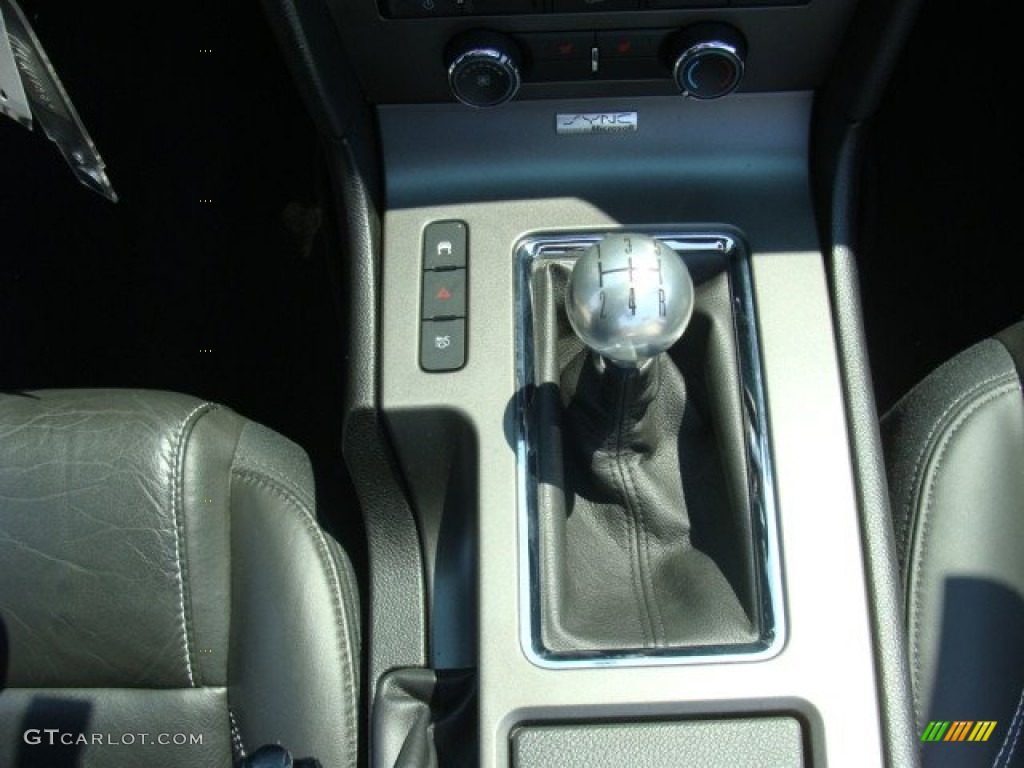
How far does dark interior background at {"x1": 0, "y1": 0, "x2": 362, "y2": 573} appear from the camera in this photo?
5.36 ft

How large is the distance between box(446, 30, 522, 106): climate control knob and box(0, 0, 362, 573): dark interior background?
689 mm

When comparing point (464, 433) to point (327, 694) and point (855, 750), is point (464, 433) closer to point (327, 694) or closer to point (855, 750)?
point (327, 694)

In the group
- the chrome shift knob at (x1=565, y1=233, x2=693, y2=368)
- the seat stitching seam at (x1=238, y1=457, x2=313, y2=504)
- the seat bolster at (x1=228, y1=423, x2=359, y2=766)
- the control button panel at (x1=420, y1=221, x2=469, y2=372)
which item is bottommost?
the seat bolster at (x1=228, y1=423, x2=359, y2=766)

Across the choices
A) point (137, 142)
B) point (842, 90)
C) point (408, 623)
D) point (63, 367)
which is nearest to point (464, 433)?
point (408, 623)

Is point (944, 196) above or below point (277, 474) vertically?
above

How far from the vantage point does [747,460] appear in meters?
0.91

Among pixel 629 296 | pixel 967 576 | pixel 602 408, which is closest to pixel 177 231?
pixel 602 408

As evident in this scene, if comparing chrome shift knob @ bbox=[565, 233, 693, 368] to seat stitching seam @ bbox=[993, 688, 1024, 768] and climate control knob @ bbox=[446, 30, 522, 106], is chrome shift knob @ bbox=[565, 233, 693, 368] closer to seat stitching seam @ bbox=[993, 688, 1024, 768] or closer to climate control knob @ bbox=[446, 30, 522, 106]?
climate control knob @ bbox=[446, 30, 522, 106]

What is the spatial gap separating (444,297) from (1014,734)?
64cm

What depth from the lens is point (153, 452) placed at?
0.98 meters

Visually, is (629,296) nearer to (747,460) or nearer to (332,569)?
(747,460)

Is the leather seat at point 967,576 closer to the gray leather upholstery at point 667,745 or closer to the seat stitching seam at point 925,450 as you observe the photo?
the seat stitching seam at point 925,450

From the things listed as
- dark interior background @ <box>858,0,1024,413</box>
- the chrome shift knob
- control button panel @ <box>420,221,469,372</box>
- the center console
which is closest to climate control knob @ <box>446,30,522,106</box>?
the center console

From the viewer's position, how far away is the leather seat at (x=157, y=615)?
A: 0.97 meters
